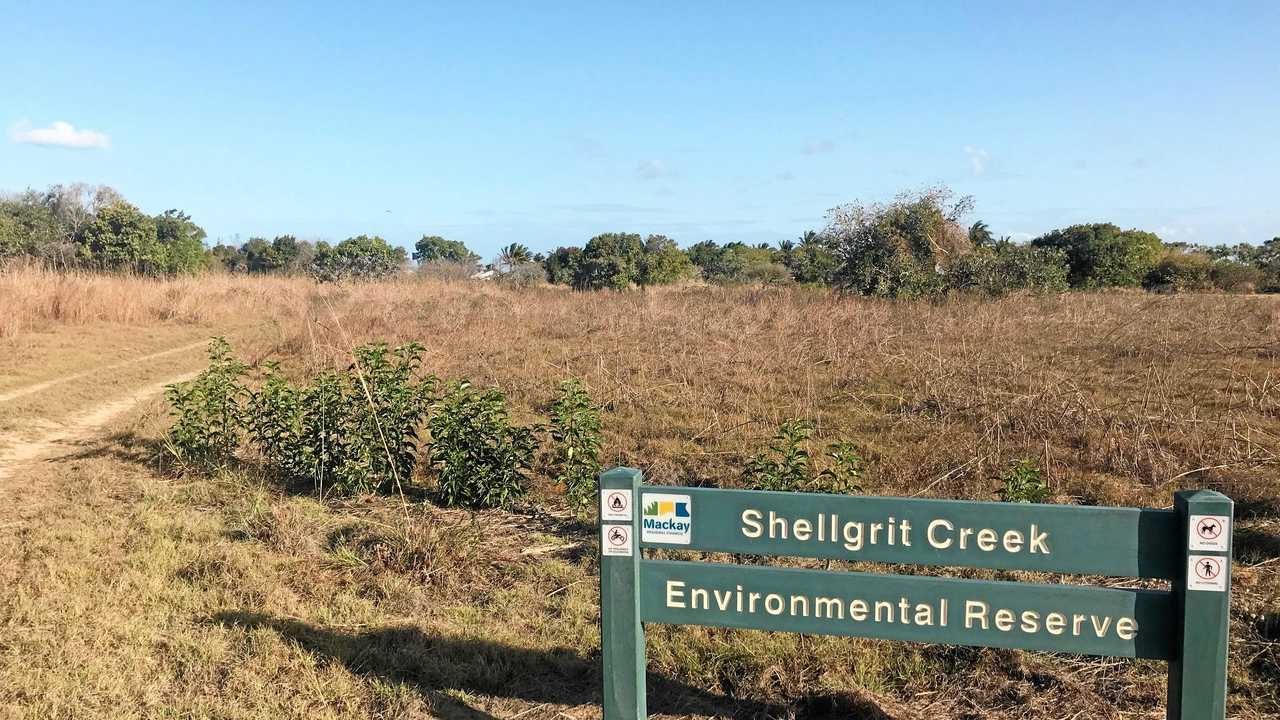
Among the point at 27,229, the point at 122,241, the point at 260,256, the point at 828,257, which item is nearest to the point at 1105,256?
the point at 828,257

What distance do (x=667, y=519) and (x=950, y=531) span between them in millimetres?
778

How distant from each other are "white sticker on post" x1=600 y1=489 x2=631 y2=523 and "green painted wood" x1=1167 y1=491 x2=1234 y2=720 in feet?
4.65

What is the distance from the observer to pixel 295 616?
4082 millimetres

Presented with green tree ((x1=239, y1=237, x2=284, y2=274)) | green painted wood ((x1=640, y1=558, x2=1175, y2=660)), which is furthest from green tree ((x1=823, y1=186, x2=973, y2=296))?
green tree ((x1=239, y1=237, x2=284, y2=274))

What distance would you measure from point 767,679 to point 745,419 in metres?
4.36

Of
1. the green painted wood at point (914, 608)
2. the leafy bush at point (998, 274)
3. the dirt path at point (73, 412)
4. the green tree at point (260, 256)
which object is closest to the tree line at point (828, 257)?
the leafy bush at point (998, 274)

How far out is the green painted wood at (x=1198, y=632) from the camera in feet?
7.04

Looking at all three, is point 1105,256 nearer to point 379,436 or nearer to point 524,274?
point 524,274

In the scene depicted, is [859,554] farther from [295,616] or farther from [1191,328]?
[1191,328]

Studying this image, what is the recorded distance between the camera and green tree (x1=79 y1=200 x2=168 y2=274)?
30922mm

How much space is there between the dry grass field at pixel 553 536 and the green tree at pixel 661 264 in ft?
71.4

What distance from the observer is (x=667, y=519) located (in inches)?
101

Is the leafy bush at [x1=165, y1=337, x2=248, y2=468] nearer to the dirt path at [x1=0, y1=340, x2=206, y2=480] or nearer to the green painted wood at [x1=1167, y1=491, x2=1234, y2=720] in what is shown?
the dirt path at [x1=0, y1=340, x2=206, y2=480]

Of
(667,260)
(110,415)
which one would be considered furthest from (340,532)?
(667,260)
